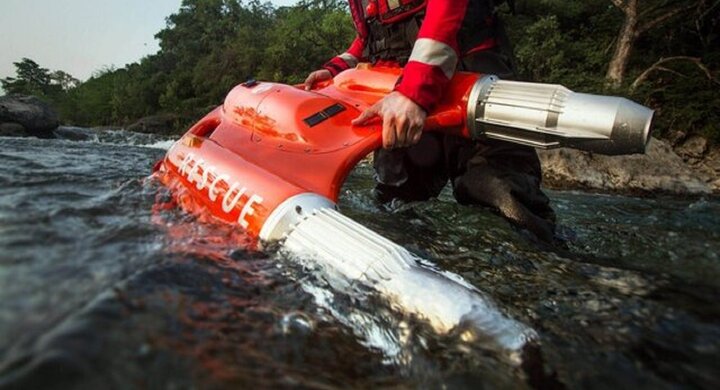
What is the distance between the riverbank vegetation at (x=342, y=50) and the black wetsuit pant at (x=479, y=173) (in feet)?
2.31

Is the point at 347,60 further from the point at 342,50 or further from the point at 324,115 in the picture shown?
the point at 342,50

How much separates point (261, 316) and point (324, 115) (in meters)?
1.00

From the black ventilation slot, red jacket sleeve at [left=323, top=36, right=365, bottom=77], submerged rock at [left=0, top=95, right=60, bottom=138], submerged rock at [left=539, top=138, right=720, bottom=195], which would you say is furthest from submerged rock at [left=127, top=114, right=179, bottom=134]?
the black ventilation slot

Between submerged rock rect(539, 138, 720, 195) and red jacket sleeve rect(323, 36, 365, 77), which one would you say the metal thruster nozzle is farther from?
submerged rock rect(539, 138, 720, 195)

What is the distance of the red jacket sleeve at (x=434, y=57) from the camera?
150 centimetres

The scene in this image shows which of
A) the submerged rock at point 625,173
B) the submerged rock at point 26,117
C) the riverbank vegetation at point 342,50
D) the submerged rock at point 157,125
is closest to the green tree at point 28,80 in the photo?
the riverbank vegetation at point 342,50

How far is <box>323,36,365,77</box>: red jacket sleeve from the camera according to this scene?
8.15 ft

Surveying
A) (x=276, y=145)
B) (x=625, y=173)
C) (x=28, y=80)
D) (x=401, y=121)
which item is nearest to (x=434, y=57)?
(x=401, y=121)

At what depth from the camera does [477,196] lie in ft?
6.00

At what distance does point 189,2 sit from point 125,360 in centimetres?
3477

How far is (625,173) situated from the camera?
4.91m

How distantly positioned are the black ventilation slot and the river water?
1.80ft

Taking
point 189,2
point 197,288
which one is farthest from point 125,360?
point 189,2

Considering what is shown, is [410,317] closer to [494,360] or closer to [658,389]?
[494,360]
